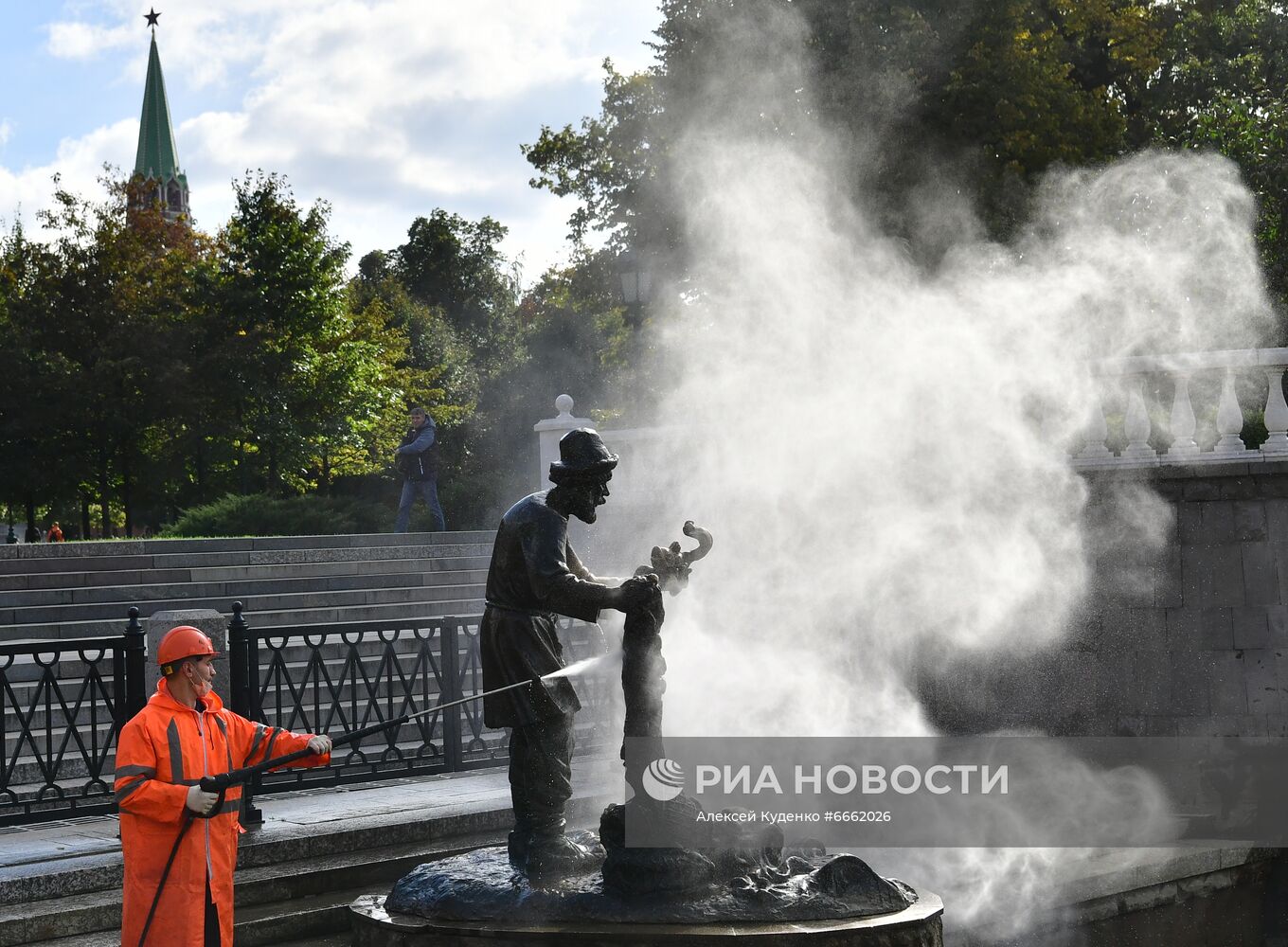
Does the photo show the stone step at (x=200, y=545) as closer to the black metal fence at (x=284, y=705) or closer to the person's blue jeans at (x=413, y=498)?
the person's blue jeans at (x=413, y=498)

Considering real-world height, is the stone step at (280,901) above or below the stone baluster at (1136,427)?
below

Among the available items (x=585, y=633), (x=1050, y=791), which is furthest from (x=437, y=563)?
(x=1050, y=791)

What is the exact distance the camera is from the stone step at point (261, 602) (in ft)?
45.6

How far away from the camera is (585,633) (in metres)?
13.8

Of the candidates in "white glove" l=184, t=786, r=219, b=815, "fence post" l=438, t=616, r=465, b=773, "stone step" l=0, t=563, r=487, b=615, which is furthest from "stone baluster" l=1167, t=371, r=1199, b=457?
"white glove" l=184, t=786, r=219, b=815

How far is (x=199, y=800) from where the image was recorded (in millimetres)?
5094

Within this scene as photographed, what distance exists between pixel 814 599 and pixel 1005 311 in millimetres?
3297

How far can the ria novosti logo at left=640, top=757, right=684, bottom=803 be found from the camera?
564cm

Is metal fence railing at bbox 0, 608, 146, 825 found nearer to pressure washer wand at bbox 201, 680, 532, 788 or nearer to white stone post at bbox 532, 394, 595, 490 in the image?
pressure washer wand at bbox 201, 680, 532, 788


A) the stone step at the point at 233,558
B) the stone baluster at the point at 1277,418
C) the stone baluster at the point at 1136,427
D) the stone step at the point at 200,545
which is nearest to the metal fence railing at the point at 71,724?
the stone step at the point at 233,558

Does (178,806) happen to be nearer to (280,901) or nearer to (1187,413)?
(280,901)

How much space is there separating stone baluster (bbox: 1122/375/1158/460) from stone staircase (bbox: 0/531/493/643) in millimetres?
7559

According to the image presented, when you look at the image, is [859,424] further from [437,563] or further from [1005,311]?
[437,563]

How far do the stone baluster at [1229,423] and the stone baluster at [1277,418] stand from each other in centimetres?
20
